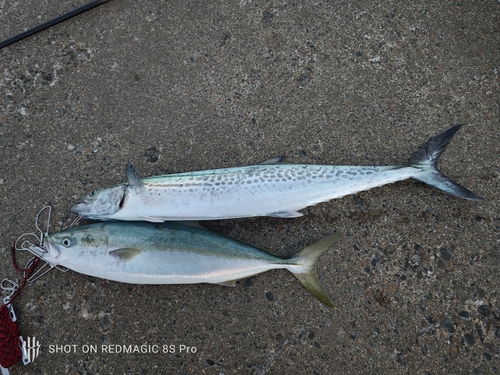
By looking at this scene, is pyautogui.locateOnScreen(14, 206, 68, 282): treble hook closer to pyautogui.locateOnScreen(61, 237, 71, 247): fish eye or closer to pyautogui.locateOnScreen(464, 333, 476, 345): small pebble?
pyautogui.locateOnScreen(61, 237, 71, 247): fish eye

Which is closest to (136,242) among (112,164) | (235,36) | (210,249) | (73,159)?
(210,249)

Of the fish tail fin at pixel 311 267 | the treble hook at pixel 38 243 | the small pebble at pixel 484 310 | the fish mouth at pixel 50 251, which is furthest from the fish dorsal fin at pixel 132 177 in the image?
the small pebble at pixel 484 310

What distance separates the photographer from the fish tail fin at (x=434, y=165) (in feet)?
8.64

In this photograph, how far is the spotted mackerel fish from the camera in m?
2.56

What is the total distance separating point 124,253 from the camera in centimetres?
249

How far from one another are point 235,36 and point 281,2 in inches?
20.6

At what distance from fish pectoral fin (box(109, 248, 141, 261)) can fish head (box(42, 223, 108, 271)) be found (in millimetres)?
90

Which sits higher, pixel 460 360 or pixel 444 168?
pixel 444 168

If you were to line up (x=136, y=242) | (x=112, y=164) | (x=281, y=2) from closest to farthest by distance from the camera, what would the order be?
(x=136, y=242)
(x=112, y=164)
(x=281, y=2)

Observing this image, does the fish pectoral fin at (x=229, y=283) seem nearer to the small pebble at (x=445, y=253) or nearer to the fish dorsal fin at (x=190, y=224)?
the fish dorsal fin at (x=190, y=224)

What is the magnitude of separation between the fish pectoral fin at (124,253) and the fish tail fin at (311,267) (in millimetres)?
1139

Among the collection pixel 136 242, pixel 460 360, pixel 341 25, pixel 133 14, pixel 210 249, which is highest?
pixel 133 14

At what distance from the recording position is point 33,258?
2.82 meters

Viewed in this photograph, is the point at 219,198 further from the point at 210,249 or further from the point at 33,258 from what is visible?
the point at 33,258
